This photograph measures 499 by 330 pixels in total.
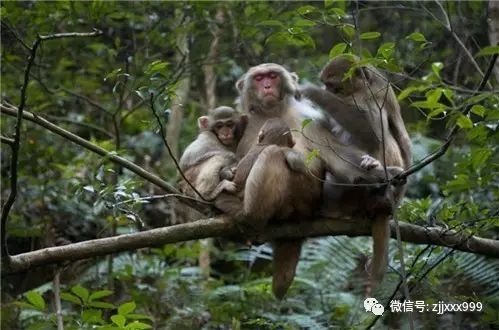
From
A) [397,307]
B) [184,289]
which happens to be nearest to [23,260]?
[397,307]

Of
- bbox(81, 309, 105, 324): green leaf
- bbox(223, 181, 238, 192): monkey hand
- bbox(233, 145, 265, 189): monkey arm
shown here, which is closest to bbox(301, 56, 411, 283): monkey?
bbox(233, 145, 265, 189): monkey arm

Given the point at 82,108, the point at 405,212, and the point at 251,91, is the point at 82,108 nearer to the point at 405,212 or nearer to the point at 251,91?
the point at 251,91

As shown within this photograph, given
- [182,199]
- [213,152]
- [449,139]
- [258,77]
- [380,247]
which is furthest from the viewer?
[258,77]

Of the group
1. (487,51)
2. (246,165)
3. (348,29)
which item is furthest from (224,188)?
(487,51)

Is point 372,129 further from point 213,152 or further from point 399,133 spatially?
point 213,152

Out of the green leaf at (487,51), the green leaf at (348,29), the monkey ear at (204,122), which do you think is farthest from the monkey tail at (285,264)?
the green leaf at (487,51)

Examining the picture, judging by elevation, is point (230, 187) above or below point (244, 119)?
below

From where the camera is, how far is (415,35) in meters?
4.30

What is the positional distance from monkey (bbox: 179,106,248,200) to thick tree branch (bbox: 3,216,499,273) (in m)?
0.67

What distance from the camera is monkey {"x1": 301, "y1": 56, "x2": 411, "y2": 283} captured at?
560 cm

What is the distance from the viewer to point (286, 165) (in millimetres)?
5863

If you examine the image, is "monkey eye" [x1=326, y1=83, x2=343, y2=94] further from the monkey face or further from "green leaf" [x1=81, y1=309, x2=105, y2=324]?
"green leaf" [x1=81, y1=309, x2=105, y2=324]

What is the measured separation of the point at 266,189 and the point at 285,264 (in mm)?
683

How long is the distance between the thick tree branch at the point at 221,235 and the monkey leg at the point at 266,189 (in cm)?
15
